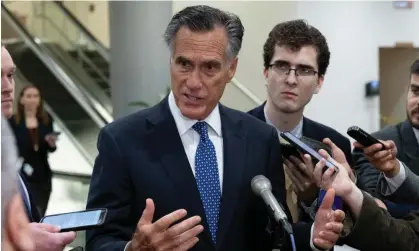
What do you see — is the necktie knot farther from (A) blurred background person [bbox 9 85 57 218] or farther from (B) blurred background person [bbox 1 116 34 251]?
(A) blurred background person [bbox 9 85 57 218]

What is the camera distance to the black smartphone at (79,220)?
57.6 inches

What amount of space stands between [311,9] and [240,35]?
6211mm

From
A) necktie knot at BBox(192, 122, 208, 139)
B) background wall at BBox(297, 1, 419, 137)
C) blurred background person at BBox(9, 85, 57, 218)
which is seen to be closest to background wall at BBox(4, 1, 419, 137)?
background wall at BBox(297, 1, 419, 137)

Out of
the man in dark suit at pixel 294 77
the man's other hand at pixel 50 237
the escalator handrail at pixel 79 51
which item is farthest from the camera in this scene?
the escalator handrail at pixel 79 51

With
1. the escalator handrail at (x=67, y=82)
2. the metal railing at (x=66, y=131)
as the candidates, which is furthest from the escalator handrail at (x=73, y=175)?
the escalator handrail at (x=67, y=82)

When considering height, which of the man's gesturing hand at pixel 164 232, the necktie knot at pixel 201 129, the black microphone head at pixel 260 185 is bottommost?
the man's gesturing hand at pixel 164 232

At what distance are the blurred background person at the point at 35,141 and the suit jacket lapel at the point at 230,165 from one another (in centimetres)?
327

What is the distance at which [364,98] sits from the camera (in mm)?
8359

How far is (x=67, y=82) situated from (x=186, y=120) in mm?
7272

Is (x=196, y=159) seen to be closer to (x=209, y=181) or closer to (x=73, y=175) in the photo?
(x=209, y=181)

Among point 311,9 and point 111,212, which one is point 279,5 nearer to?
point 311,9

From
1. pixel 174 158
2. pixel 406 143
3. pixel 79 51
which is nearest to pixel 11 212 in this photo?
pixel 174 158

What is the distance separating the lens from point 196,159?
185 cm

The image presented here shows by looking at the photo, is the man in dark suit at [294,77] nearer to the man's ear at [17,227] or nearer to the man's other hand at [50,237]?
the man's other hand at [50,237]
